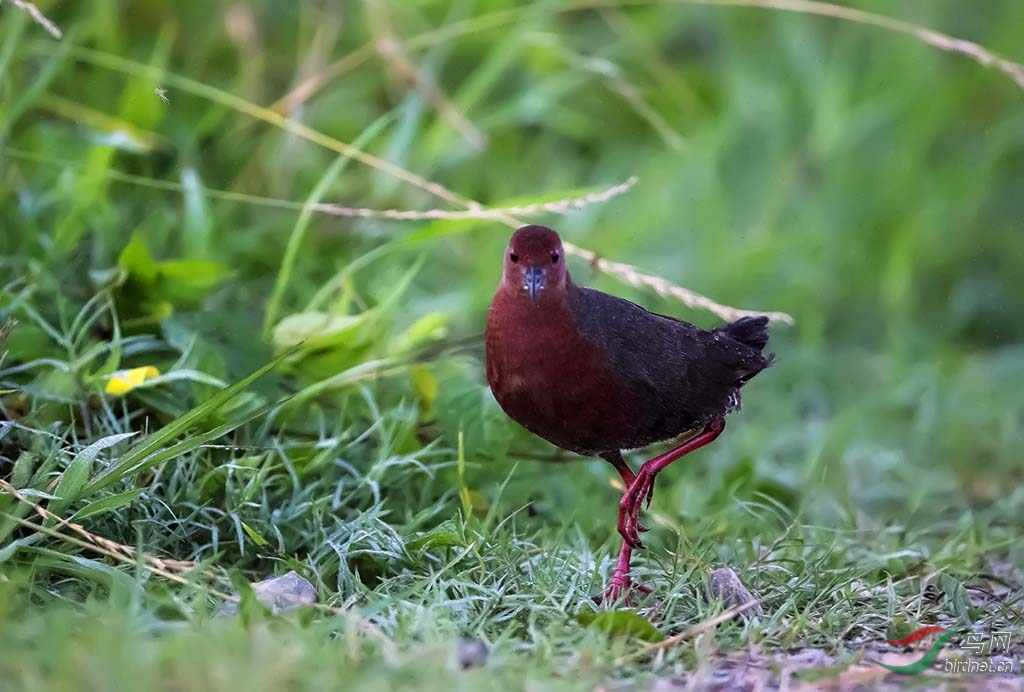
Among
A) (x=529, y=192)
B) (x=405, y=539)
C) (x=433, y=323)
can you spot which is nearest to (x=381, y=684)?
(x=405, y=539)

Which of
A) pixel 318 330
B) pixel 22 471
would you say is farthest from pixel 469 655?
pixel 318 330

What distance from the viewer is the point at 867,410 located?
4.87 metres

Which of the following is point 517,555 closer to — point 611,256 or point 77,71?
point 611,256

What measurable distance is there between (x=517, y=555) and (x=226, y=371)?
41.5 inches

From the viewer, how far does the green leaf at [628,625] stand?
269 cm

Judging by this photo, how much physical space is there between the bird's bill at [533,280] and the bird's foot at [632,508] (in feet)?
1.79

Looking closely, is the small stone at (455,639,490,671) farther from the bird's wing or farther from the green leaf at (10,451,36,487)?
the green leaf at (10,451,36,487)

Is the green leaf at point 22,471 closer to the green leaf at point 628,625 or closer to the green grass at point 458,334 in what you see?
the green grass at point 458,334

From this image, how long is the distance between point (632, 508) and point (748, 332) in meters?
0.63

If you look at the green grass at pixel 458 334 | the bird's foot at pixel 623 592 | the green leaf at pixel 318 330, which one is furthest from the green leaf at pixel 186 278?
the bird's foot at pixel 623 592

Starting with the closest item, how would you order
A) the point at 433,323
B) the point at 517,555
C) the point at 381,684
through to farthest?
the point at 381,684 → the point at 517,555 → the point at 433,323

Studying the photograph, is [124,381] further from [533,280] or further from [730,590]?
[730,590]

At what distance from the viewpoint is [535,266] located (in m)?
2.99

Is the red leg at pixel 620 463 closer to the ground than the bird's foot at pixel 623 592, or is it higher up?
higher up
